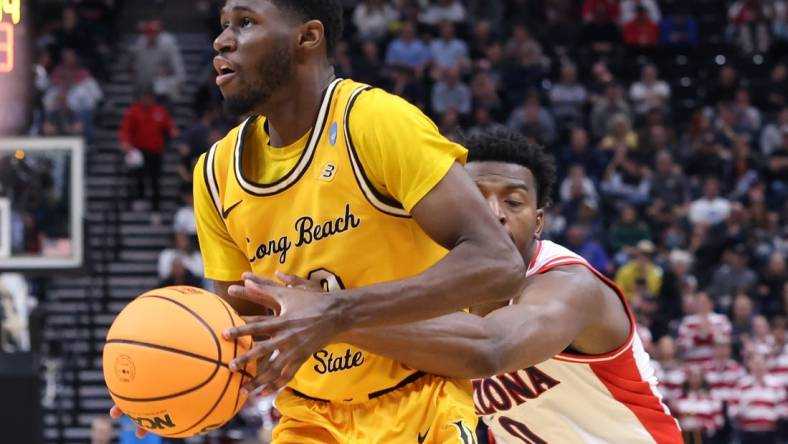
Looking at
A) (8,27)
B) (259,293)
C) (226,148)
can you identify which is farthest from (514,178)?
(8,27)

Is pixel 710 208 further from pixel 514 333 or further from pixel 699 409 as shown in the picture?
pixel 514 333

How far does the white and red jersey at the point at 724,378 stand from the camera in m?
12.5

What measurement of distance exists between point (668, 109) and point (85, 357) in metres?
7.99

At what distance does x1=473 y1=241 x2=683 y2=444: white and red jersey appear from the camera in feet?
14.8

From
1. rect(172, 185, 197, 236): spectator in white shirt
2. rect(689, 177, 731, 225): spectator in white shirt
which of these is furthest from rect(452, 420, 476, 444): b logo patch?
rect(689, 177, 731, 225): spectator in white shirt

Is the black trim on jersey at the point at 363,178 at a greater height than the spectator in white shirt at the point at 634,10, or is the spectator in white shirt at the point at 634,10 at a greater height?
the black trim on jersey at the point at 363,178

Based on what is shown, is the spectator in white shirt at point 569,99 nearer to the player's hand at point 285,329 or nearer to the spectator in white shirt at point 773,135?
the spectator in white shirt at point 773,135

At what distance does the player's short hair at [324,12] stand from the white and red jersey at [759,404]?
360 inches

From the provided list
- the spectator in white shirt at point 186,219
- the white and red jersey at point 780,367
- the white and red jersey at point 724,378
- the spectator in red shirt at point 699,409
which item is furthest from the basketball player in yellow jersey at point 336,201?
the spectator in white shirt at point 186,219

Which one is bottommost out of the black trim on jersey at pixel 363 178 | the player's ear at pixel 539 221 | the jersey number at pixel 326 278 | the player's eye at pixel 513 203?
the player's ear at pixel 539 221

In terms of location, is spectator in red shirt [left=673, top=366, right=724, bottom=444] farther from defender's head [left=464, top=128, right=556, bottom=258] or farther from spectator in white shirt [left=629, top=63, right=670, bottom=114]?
defender's head [left=464, top=128, right=556, bottom=258]

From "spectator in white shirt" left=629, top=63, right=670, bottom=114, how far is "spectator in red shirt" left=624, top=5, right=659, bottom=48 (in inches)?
45.3

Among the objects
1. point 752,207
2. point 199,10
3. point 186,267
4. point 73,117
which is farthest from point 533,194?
point 199,10

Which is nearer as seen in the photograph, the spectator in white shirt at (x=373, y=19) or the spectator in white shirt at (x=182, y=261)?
the spectator in white shirt at (x=182, y=261)
